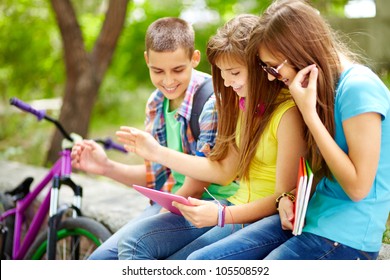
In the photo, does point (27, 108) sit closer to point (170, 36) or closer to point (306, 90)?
point (170, 36)

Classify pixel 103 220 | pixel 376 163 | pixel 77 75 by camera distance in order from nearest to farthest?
pixel 376 163
pixel 103 220
pixel 77 75

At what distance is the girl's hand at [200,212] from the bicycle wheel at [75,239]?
2.61 ft

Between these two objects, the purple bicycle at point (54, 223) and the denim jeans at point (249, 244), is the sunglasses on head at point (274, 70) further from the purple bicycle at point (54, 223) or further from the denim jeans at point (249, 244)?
the purple bicycle at point (54, 223)

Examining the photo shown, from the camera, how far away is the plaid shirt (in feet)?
7.64

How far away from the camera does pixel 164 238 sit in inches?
85.4

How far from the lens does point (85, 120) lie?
18.0 feet

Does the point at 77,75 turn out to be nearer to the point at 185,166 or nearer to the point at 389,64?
the point at 389,64

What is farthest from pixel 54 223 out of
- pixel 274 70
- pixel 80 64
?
pixel 80 64

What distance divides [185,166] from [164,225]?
9.5 inches

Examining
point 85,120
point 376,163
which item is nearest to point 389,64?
point 85,120

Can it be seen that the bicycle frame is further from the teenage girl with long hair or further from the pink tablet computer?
the pink tablet computer

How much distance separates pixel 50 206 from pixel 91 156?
1.19ft

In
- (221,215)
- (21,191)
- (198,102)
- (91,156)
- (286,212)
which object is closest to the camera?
(286,212)

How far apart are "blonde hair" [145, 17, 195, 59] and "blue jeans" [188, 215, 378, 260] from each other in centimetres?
77
